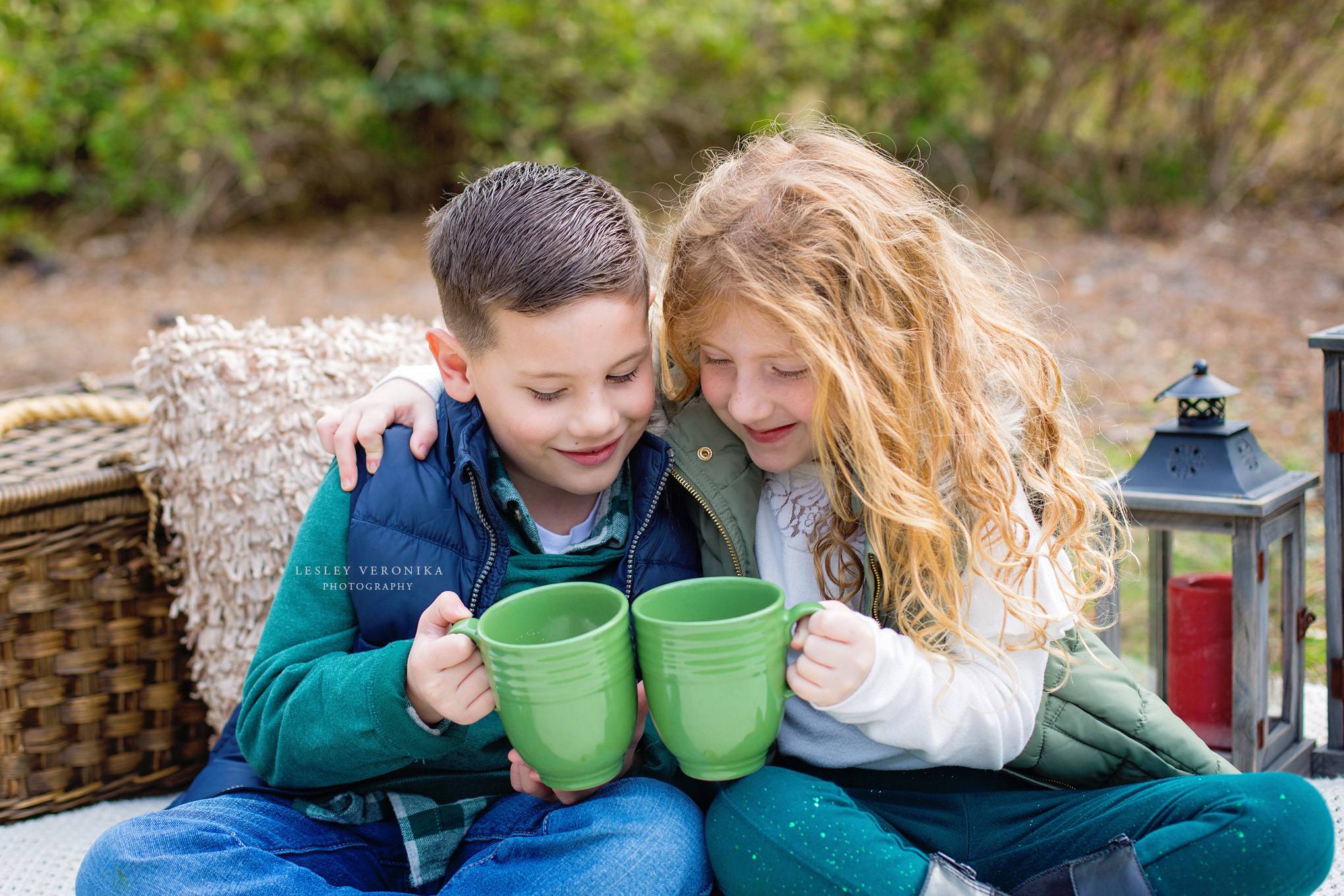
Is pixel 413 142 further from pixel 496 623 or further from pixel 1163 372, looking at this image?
pixel 496 623

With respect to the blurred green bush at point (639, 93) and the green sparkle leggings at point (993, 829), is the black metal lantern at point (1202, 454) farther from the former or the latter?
the blurred green bush at point (639, 93)

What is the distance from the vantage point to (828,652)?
1396mm

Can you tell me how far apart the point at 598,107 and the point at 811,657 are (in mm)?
6056

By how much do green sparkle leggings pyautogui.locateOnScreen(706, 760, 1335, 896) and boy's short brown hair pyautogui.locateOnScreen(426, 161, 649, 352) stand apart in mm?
702

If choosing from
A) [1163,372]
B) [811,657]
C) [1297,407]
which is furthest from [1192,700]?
[1163,372]

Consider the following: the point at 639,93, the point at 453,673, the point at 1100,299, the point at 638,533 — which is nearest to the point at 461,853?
the point at 453,673

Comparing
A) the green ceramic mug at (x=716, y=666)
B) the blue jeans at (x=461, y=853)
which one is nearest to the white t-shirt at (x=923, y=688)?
the green ceramic mug at (x=716, y=666)

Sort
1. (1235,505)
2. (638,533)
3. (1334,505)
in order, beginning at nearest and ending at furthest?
(638,533), (1235,505), (1334,505)

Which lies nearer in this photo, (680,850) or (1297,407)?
(680,850)

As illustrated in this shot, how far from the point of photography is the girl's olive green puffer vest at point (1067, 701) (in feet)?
5.51

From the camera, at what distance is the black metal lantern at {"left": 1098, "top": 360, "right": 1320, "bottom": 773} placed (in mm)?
1943

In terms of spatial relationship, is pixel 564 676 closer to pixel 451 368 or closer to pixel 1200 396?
pixel 451 368

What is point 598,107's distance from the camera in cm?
699

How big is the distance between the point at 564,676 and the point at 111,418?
1669 millimetres
